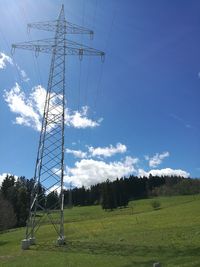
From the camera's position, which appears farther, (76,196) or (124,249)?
(76,196)

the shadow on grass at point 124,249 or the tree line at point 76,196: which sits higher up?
the tree line at point 76,196

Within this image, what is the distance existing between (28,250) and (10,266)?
8687mm

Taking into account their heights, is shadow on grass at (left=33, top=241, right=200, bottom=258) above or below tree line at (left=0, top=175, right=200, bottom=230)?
below

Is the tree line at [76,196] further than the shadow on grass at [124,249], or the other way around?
the tree line at [76,196]

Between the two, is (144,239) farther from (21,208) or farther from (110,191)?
(110,191)

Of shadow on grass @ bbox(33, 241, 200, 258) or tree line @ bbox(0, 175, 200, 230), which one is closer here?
shadow on grass @ bbox(33, 241, 200, 258)

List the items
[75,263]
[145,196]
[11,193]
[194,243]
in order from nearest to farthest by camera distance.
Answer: [75,263], [194,243], [11,193], [145,196]

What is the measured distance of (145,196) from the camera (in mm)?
197625

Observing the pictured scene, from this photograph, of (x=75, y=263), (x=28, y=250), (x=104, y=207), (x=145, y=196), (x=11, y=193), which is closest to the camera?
(x=75, y=263)

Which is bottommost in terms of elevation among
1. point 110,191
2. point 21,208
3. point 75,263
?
point 75,263

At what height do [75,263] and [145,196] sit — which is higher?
[145,196]

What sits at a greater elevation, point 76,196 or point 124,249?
point 76,196

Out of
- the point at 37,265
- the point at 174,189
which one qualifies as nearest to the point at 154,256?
the point at 37,265

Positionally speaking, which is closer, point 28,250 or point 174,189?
point 28,250
